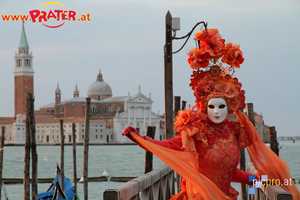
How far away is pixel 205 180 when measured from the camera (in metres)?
2.69


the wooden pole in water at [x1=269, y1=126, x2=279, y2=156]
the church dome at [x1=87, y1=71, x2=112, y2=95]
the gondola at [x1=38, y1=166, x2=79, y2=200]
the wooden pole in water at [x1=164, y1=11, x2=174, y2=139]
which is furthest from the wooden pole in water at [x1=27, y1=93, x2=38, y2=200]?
the church dome at [x1=87, y1=71, x2=112, y2=95]

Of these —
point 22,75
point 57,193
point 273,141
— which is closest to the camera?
point 273,141

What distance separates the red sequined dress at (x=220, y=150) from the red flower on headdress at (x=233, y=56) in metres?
0.41

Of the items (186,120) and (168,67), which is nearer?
(186,120)

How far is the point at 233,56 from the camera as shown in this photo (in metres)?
2.96

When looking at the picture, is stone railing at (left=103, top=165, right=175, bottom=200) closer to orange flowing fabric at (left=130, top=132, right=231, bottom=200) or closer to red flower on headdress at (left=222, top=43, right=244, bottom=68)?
orange flowing fabric at (left=130, top=132, right=231, bottom=200)

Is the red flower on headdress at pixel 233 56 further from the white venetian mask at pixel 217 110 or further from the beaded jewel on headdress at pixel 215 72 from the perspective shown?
the white venetian mask at pixel 217 110

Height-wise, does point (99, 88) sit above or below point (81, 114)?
above

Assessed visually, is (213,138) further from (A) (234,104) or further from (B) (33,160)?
(B) (33,160)

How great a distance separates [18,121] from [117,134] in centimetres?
1527

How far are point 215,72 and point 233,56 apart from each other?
0.16 metres

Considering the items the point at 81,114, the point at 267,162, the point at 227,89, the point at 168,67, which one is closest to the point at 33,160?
the point at 168,67

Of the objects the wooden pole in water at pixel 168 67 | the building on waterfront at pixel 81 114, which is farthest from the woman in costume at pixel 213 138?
the building on waterfront at pixel 81 114

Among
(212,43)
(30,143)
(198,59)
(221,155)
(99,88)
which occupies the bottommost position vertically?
(30,143)
